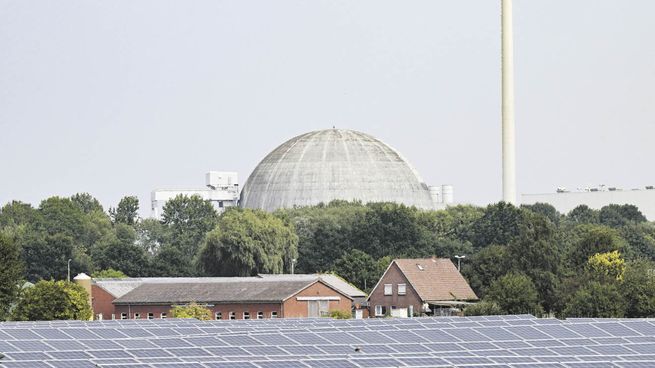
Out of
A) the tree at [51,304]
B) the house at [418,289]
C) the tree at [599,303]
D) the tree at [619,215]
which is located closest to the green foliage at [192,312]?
the tree at [51,304]

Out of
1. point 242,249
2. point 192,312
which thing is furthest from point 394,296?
point 242,249

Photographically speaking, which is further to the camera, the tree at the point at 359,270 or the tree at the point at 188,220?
the tree at the point at 188,220

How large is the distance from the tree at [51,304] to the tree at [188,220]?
230ft

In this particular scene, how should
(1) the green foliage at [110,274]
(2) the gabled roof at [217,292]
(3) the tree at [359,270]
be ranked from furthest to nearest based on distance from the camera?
(1) the green foliage at [110,274], (3) the tree at [359,270], (2) the gabled roof at [217,292]

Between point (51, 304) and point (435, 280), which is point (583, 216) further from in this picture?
point (51, 304)

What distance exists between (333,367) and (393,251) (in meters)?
94.4

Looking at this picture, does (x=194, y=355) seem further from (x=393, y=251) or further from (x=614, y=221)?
(x=614, y=221)

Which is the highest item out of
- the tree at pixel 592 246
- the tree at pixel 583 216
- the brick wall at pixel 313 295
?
the tree at pixel 583 216

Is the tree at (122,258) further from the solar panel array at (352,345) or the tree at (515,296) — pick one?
the solar panel array at (352,345)

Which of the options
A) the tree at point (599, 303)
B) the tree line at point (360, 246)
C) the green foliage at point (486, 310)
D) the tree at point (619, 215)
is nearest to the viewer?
the tree at point (599, 303)

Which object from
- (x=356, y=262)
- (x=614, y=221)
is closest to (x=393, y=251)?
(x=356, y=262)

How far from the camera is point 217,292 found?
4028 inches

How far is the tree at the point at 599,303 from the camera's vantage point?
81.4 m

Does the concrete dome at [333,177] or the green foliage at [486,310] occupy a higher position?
the concrete dome at [333,177]
